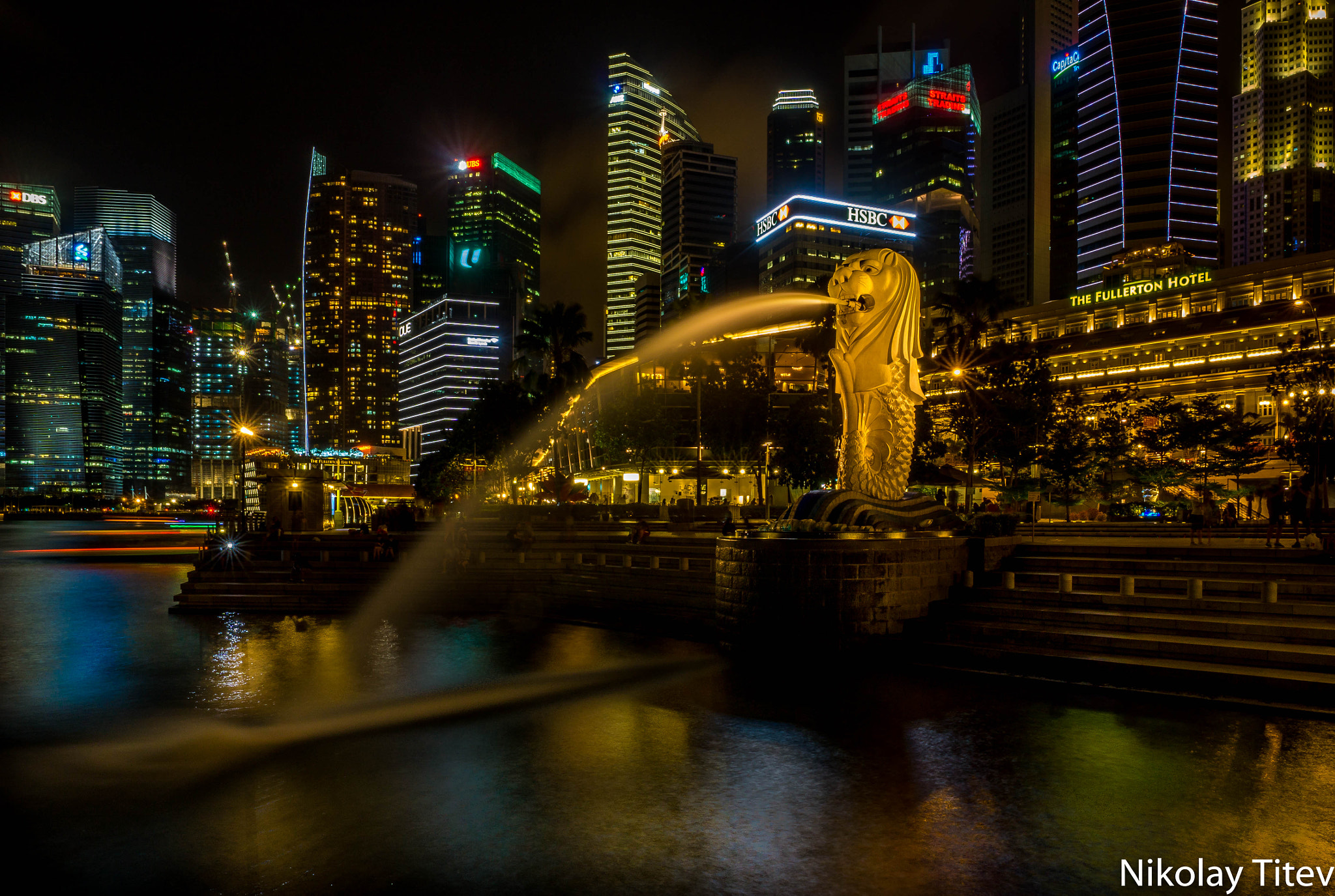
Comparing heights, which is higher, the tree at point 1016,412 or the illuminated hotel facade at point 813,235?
the illuminated hotel facade at point 813,235

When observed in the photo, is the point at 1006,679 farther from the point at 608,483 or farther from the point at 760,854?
the point at 608,483

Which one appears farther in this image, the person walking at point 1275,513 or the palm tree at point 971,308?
the palm tree at point 971,308

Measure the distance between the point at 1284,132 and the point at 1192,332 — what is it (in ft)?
516

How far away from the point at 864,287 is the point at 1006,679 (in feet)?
30.7

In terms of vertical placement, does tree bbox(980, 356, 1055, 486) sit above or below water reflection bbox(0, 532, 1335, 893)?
above

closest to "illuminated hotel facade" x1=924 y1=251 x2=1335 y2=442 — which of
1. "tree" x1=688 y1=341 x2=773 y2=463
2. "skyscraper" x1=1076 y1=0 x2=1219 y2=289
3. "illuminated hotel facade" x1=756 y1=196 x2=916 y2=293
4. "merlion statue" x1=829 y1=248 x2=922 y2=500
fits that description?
"tree" x1=688 y1=341 x2=773 y2=463

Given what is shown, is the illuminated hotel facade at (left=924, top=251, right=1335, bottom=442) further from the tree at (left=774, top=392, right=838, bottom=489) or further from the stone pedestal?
the stone pedestal

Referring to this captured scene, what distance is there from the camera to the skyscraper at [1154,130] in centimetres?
15162

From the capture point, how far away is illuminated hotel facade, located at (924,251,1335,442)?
191 ft

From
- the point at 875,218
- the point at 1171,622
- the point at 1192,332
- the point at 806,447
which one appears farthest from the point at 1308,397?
the point at 875,218

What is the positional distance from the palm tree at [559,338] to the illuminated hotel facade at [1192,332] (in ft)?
78.6

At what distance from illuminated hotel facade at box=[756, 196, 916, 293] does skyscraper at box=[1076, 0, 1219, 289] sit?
3839 centimetres

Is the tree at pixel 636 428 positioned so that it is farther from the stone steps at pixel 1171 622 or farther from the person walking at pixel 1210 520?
the stone steps at pixel 1171 622

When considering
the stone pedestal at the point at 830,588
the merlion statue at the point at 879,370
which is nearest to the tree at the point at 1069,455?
the merlion statue at the point at 879,370
